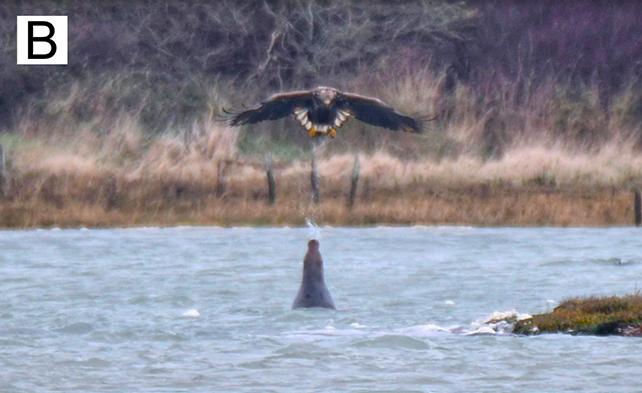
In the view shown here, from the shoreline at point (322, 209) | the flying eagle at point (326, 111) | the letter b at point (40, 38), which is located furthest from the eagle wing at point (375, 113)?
the letter b at point (40, 38)

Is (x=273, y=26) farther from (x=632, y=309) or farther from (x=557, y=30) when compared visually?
(x=632, y=309)

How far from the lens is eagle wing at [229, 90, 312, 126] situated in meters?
19.0

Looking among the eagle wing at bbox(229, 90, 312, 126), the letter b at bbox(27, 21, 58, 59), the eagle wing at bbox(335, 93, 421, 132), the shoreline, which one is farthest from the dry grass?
the eagle wing at bbox(229, 90, 312, 126)

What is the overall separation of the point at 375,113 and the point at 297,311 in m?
1.98

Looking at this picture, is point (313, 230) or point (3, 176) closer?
point (313, 230)

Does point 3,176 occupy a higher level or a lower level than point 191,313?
higher

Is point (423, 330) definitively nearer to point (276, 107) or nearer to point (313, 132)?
point (313, 132)

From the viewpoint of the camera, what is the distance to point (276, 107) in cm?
1898

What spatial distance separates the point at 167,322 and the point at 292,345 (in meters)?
2.38

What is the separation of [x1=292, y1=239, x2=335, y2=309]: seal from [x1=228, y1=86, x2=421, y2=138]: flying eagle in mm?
1092

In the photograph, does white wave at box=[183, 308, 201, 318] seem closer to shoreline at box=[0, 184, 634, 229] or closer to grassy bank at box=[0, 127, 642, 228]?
grassy bank at box=[0, 127, 642, 228]

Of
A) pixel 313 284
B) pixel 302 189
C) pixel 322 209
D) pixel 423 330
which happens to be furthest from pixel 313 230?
pixel 302 189

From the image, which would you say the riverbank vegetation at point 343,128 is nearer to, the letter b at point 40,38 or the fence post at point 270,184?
the fence post at point 270,184

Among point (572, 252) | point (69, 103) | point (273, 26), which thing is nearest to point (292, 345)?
point (572, 252)
